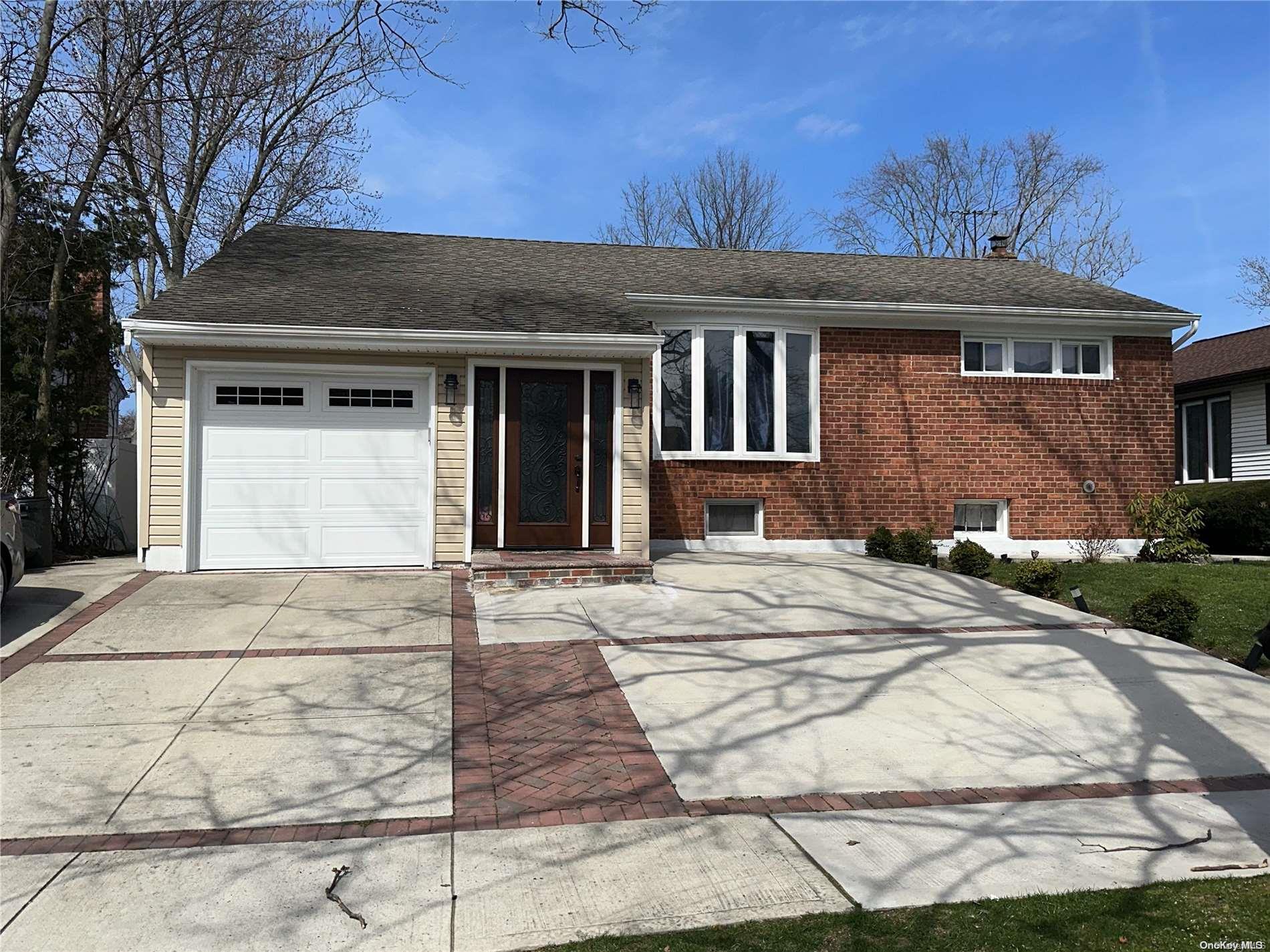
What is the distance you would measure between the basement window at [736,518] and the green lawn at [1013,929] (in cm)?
932

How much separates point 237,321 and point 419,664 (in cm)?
512

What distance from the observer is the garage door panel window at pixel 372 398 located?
34.5ft

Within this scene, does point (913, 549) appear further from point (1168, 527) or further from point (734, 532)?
point (1168, 527)

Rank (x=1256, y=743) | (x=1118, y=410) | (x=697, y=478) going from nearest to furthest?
(x=1256, y=743), (x=697, y=478), (x=1118, y=410)

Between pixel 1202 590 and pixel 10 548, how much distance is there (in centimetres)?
1261

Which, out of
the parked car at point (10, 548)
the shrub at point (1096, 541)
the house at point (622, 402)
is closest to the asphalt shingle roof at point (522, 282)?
the house at point (622, 402)

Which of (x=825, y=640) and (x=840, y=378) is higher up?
(x=840, y=378)

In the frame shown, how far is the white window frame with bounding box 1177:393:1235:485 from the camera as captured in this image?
19.5 m

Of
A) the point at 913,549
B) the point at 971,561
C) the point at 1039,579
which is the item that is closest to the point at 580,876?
the point at 1039,579

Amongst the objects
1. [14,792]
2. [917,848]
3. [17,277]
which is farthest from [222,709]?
[17,277]

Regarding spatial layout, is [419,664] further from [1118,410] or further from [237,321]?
[1118,410]

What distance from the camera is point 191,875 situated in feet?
12.7

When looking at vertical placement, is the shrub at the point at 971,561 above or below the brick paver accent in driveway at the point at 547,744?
above

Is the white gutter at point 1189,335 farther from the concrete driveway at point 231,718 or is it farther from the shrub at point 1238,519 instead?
the concrete driveway at point 231,718
